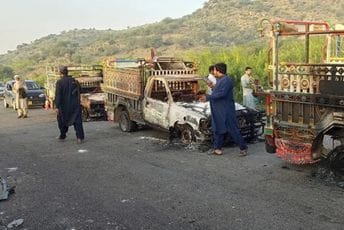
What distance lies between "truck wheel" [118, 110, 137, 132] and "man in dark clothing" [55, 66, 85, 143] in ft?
5.75

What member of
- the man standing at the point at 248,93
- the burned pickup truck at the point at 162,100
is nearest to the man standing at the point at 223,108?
the burned pickup truck at the point at 162,100

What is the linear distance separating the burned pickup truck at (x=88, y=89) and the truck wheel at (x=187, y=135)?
20.7 ft

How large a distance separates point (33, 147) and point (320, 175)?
663 cm

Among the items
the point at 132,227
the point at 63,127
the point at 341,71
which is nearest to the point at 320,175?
the point at 341,71

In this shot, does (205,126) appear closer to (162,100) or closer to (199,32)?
(162,100)

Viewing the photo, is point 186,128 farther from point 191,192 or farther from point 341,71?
point 341,71

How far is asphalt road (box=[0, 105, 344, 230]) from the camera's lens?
19.2 feet

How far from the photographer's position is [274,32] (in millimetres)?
7852

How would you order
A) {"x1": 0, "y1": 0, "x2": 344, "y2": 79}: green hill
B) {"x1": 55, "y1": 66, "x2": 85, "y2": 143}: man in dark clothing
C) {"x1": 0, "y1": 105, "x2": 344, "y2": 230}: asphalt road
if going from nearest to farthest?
{"x1": 0, "y1": 105, "x2": 344, "y2": 230}: asphalt road, {"x1": 55, "y1": 66, "x2": 85, "y2": 143}: man in dark clothing, {"x1": 0, "y1": 0, "x2": 344, "y2": 79}: green hill

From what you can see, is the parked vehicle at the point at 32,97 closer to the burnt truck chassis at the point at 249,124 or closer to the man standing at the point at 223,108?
the burnt truck chassis at the point at 249,124

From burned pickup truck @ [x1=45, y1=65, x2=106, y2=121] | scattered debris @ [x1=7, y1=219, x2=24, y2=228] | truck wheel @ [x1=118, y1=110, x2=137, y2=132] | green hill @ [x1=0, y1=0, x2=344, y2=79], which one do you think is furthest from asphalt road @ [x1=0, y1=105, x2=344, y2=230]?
green hill @ [x1=0, y1=0, x2=344, y2=79]

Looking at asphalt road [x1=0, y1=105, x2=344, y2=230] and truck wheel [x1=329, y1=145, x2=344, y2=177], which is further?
truck wheel [x1=329, y1=145, x2=344, y2=177]

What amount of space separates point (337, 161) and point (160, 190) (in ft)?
8.83

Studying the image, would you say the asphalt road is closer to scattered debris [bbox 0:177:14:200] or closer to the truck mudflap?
scattered debris [bbox 0:177:14:200]
